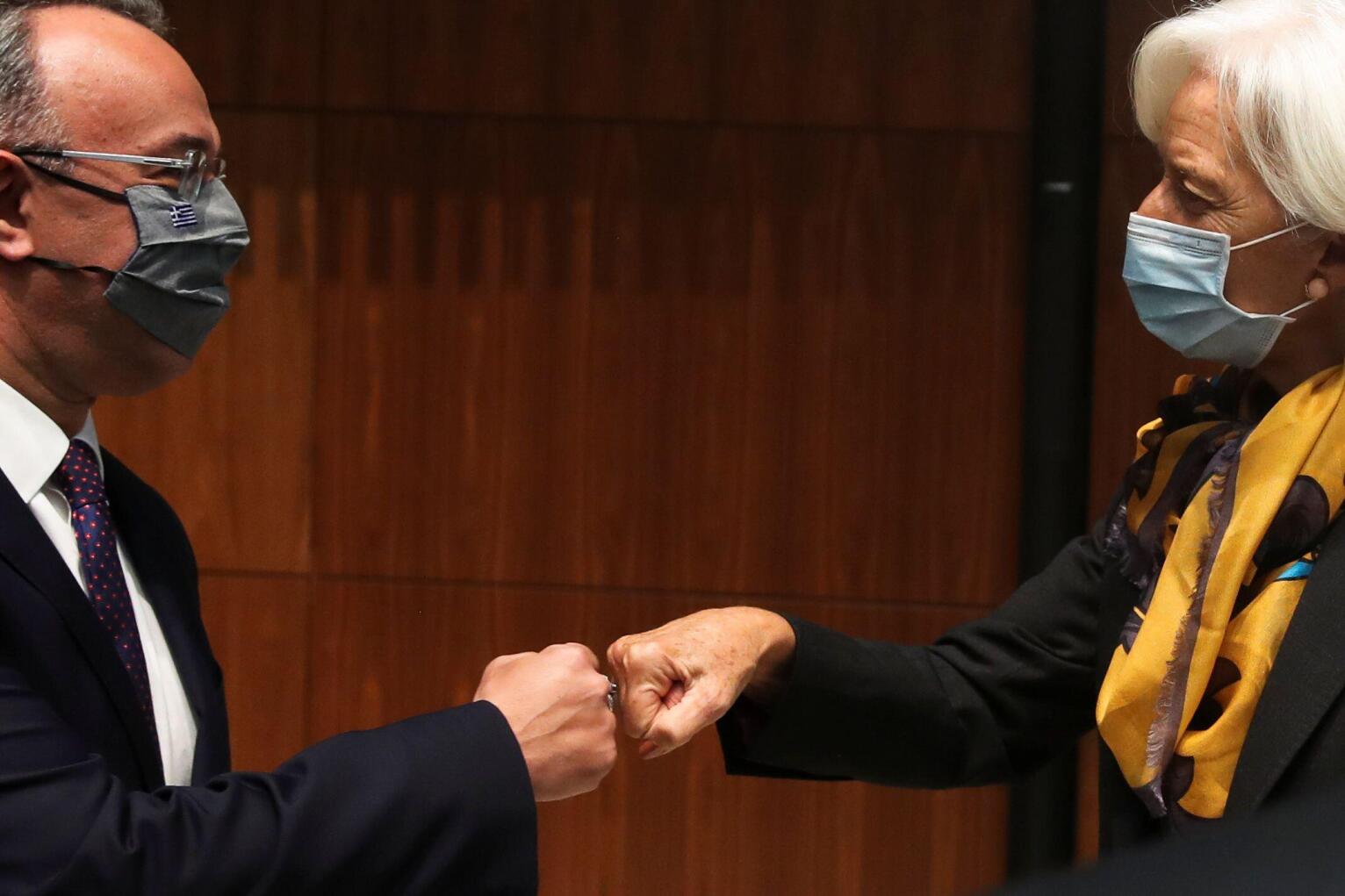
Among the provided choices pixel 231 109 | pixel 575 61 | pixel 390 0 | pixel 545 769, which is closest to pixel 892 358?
pixel 575 61

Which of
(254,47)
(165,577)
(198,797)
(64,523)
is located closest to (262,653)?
(254,47)

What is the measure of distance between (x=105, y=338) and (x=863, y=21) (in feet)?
6.09

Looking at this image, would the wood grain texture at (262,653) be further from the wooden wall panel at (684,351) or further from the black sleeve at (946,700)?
the black sleeve at (946,700)

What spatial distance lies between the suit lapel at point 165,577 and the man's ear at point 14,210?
254 millimetres

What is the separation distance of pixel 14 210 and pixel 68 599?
1.45 ft

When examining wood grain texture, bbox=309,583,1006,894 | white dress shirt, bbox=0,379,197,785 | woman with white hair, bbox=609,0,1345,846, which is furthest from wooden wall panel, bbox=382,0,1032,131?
white dress shirt, bbox=0,379,197,785

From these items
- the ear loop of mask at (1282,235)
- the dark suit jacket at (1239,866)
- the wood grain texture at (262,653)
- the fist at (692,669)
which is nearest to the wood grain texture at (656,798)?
the wood grain texture at (262,653)

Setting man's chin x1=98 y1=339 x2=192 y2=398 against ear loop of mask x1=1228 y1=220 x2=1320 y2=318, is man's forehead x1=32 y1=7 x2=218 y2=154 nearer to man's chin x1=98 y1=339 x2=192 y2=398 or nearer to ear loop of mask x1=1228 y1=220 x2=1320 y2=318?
man's chin x1=98 y1=339 x2=192 y2=398

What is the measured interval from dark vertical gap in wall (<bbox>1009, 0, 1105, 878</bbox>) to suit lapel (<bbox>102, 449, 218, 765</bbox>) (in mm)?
1792

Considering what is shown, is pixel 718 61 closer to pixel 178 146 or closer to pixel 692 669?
pixel 178 146

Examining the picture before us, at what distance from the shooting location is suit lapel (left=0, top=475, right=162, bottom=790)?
1.30 m

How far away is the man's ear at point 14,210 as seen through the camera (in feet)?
4.81

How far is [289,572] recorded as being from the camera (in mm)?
3080

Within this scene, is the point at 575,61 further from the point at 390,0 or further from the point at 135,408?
the point at 135,408
